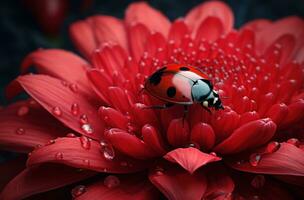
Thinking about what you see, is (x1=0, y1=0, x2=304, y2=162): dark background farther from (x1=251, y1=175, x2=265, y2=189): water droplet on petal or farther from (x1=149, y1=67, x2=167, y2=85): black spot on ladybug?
(x1=251, y1=175, x2=265, y2=189): water droplet on petal

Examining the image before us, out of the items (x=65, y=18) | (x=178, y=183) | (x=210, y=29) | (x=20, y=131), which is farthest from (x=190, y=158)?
(x=65, y=18)

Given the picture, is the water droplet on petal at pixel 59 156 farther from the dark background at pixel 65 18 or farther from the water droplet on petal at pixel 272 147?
the dark background at pixel 65 18

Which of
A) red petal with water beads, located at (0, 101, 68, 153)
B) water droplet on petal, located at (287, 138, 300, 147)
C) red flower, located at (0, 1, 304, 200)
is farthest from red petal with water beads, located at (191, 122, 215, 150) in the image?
red petal with water beads, located at (0, 101, 68, 153)

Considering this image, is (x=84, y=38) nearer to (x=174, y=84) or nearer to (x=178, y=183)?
(x=174, y=84)

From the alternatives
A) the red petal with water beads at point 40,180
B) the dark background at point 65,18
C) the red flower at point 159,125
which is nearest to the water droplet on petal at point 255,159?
the red flower at point 159,125

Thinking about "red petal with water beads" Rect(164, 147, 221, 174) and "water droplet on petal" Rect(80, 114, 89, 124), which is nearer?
"red petal with water beads" Rect(164, 147, 221, 174)

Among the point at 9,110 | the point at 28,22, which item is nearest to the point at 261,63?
the point at 9,110

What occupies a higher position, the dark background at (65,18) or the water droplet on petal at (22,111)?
the water droplet on petal at (22,111)
